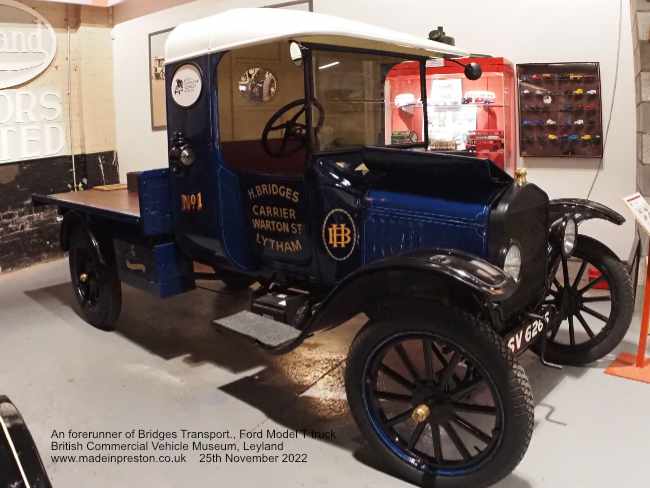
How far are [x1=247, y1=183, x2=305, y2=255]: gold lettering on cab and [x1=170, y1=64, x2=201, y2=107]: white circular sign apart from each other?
61 centimetres

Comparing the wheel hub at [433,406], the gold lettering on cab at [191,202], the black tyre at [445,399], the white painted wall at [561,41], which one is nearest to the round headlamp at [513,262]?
the black tyre at [445,399]

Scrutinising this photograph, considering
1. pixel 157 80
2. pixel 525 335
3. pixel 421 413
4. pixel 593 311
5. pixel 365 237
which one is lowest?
pixel 421 413

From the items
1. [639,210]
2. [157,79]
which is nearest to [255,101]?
[639,210]

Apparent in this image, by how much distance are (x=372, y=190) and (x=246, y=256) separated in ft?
3.09

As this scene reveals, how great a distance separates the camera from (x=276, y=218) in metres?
3.21

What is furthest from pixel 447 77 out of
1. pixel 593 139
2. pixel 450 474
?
pixel 450 474

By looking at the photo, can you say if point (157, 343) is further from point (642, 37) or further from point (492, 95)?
point (642, 37)

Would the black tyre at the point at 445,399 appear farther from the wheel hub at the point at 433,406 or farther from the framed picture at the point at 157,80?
the framed picture at the point at 157,80

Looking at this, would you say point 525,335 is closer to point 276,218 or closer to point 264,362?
point 276,218

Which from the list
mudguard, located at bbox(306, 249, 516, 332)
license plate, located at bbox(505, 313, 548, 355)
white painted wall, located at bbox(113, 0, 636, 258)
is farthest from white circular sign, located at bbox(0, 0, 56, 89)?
license plate, located at bbox(505, 313, 548, 355)

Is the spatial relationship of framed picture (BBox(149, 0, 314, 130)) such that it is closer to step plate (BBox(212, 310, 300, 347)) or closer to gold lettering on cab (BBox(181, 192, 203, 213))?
gold lettering on cab (BBox(181, 192, 203, 213))

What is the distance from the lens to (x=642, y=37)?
159 inches

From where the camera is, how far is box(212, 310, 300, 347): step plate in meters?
2.86

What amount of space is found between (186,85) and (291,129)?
0.69 meters
